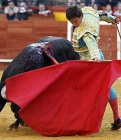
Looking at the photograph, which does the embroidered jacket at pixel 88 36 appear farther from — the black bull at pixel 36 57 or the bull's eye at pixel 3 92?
the bull's eye at pixel 3 92

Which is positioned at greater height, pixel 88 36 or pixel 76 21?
pixel 76 21

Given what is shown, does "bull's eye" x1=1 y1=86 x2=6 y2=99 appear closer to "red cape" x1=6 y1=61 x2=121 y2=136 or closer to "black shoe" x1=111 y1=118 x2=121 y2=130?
"red cape" x1=6 y1=61 x2=121 y2=136

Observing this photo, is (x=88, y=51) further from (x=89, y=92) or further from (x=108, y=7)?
(x=108, y=7)

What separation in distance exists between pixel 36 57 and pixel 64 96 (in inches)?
16.5

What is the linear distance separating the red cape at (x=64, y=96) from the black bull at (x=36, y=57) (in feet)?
0.53

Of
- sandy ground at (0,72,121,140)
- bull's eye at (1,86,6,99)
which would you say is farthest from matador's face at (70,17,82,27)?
sandy ground at (0,72,121,140)

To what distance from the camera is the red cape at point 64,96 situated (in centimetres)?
432

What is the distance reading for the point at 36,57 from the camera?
14.8ft

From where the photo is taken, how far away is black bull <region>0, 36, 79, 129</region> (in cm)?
450

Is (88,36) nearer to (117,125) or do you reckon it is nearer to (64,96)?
(64,96)

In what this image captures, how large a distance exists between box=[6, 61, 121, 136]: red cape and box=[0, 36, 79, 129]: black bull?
0.53ft

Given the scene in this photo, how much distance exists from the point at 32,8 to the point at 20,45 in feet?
5.50

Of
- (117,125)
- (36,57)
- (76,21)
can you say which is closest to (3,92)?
(36,57)

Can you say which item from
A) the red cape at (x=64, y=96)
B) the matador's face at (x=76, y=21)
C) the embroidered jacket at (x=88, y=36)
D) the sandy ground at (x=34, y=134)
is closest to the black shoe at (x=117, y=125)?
the sandy ground at (x=34, y=134)
